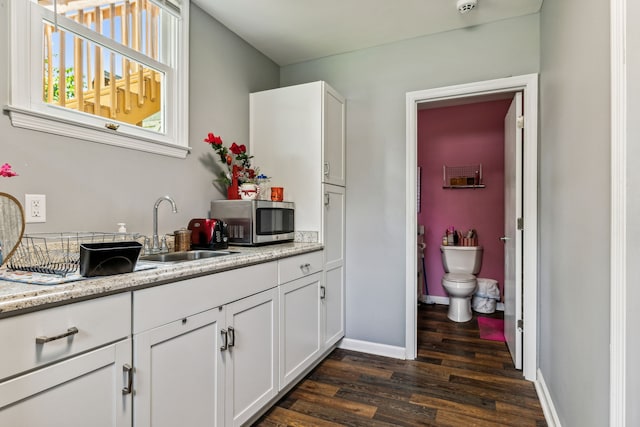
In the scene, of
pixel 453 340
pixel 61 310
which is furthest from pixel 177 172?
pixel 453 340

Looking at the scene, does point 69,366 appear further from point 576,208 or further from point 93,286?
point 576,208

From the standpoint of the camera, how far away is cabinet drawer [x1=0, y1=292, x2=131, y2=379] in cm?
88

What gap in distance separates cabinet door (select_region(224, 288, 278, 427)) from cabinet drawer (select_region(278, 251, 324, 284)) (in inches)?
5.0

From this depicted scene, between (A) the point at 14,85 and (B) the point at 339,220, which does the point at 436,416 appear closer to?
(B) the point at 339,220

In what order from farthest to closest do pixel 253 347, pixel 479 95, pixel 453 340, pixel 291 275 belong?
pixel 453 340 < pixel 479 95 < pixel 291 275 < pixel 253 347

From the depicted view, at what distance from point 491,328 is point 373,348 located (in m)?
1.35

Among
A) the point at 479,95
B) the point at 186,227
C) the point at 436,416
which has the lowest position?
the point at 436,416

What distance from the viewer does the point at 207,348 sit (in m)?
1.50

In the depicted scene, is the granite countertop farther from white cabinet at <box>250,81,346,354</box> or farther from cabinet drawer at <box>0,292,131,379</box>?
white cabinet at <box>250,81,346,354</box>

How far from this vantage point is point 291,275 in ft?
7.03

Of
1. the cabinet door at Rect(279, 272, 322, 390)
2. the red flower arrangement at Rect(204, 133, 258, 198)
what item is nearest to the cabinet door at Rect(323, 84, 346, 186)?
the red flower arrangement at Rect(204, 133, 258, 198)

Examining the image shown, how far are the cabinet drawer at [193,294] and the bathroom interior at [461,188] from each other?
9.11 feet

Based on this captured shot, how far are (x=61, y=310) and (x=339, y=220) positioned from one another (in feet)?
6.79

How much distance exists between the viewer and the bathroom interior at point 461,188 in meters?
4.08
